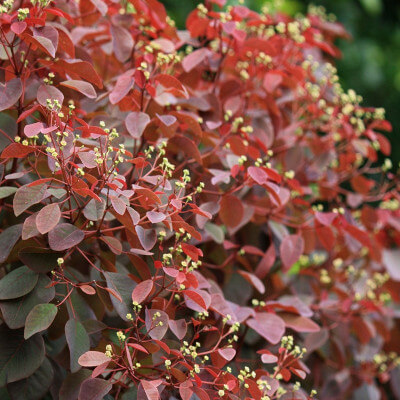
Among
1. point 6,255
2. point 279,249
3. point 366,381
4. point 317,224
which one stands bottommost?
point 366,381

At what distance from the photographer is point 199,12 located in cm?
145

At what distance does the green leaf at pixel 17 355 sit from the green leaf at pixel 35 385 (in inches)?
1.4

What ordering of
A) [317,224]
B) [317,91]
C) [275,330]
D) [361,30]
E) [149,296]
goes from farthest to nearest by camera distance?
[361,30] → [317,91] → [317,224] → [275,330] → [149,296]

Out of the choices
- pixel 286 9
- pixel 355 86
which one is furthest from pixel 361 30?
pixel 286 9

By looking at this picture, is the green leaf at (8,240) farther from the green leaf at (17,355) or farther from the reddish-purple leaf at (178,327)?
the reddish-purple leaf at (178,327)

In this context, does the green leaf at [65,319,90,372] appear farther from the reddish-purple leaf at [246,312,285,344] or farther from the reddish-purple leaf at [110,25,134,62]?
the reddish-purple leaf at [110,25,134,62]

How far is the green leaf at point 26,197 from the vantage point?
93cm

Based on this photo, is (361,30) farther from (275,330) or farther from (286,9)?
(275,330)

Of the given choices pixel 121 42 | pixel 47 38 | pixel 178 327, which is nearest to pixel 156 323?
pixel 178 327

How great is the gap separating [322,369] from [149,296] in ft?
2.70

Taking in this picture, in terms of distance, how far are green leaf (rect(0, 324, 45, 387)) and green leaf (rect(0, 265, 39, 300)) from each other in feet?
0.27

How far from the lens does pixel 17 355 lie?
99cm

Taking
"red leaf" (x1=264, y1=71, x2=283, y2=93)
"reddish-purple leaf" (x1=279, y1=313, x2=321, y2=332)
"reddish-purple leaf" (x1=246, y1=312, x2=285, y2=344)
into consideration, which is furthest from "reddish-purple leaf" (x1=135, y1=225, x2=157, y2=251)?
"red leaf" (x1=264, y1=71, x2=283, y2=93)

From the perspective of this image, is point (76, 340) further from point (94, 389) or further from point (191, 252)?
point (191, 252)
